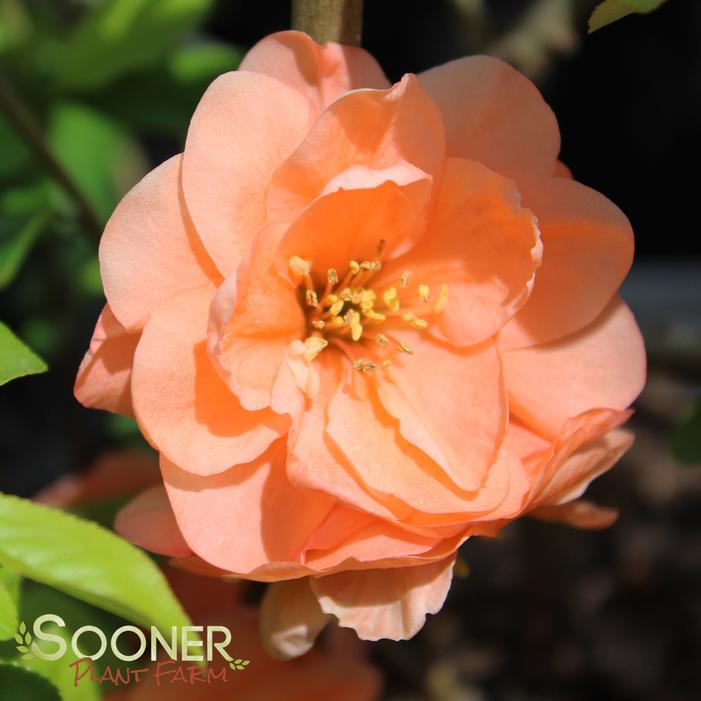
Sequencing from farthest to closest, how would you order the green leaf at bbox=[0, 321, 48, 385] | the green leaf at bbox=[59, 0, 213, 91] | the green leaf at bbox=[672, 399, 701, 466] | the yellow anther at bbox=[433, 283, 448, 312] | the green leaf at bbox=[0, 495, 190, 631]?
the green leaf at bbox=[59, 0, 213, 91] < the green leaf at bbox=[672, 399, 701, 466] < the yellow anther at bbox=[433, 283, 448, 312] < the green leaf at bbox=[0, 321, 48, 385] < the green leaf at bbox=[0, 495, 190, 631]

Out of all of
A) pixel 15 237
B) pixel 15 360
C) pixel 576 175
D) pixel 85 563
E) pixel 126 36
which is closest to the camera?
pixel 85 563

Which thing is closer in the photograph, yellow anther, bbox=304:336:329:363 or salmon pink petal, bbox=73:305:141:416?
salmon pink petal, bbox=73:305:141:416

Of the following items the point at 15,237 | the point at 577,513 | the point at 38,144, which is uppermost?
the point at 38,144

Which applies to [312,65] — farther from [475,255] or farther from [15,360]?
[15,360]

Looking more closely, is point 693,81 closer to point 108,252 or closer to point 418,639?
point 418,639

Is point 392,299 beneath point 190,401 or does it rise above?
beneath

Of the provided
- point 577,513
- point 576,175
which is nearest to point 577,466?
point 577,513

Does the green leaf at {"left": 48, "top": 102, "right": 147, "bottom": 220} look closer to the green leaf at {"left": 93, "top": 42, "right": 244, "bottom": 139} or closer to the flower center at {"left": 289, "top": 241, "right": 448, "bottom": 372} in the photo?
the green leaf at {"left": 93, "top": 42, "right": 244, "bottom": 139}

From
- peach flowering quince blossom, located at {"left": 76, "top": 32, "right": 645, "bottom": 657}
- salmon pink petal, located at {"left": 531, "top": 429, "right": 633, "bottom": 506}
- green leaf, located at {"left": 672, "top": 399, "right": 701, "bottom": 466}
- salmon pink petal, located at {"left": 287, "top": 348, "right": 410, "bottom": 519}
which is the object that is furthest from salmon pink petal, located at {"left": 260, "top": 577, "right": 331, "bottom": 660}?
green leaf, located at {"left": 672, "top": 399, "right": 701, "bottom": 466}
